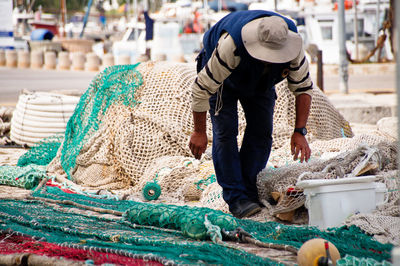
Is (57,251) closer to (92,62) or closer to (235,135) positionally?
(235,135)

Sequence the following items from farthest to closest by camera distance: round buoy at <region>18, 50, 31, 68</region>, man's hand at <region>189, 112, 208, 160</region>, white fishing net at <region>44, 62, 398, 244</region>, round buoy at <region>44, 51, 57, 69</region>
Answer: round buoy at <region>18, 50, 31, 68</region> → round buoy at <region>44, 51, 57, 69</region> → white fishing net at <region>44, 62, 398, 244</region> → man's hand at <region>189, 112, 208, 160</region>

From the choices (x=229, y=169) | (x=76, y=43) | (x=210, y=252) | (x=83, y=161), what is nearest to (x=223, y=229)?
(x=210, y=252)

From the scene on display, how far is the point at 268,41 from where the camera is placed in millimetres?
3871

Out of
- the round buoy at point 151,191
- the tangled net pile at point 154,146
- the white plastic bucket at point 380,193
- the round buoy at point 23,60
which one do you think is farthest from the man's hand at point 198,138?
the round buoy at point 23,60

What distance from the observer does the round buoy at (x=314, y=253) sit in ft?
9.40

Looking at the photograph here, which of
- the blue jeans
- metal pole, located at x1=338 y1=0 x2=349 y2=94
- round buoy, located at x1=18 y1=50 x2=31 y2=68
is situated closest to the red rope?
the blue jeans

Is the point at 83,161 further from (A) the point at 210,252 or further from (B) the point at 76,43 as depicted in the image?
(B) the point at 76,43

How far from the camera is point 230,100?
4.48 metres

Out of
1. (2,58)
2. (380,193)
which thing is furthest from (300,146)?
(2,58)

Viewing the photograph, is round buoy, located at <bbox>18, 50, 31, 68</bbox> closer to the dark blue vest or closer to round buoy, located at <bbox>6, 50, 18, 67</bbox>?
round buoy, located at <bbox>6, 50, 18, 67</bbox>

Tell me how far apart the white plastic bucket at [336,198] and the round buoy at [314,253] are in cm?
99

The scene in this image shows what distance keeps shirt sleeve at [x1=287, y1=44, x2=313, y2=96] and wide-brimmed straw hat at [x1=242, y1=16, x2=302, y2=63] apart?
0.18 metres

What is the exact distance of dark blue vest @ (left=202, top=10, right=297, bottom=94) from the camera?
4.01 m

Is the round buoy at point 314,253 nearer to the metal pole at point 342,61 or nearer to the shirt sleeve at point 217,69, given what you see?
the shirt sleeve at point 217,69
